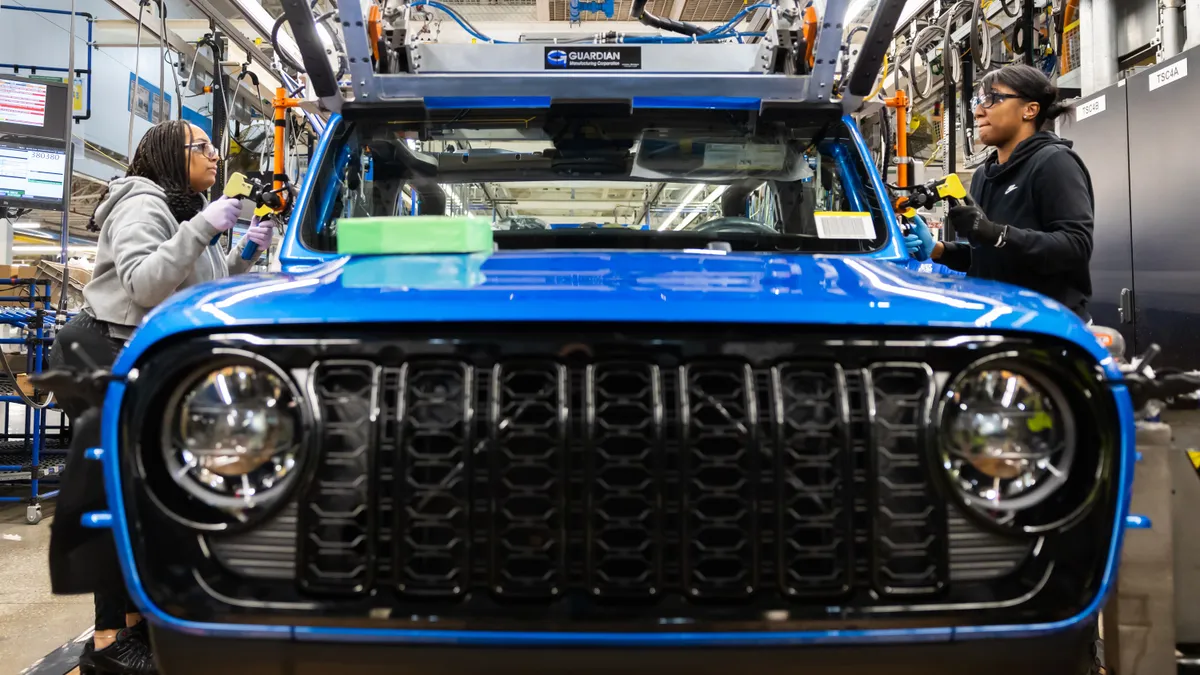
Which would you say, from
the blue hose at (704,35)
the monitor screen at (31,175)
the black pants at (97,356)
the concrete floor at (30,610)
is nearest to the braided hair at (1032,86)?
the blue hose at (704,35)

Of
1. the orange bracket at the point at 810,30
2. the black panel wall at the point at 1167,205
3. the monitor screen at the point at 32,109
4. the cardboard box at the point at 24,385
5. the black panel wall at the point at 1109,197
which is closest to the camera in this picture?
the orange bracket at the point at 810,30

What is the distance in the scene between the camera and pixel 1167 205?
16.5 ft

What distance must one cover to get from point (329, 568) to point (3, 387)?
20.9ft

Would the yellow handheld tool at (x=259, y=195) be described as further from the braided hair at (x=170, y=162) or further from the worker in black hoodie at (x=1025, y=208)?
the worker in black hoodie at (x=1025, y=208)

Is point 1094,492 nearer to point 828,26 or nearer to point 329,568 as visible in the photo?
point 329,568

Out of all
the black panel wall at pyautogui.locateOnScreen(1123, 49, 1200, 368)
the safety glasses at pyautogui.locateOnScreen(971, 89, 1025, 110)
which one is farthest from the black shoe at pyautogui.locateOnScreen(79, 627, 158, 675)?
the black panel wall at pyautogui.locateOnScreen(1123, 49, 1200, 368)

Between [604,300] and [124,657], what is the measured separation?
7.09 ft

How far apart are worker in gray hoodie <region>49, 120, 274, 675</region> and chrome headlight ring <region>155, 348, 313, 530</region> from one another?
140 centimetres

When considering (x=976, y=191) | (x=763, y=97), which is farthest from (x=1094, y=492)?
(x=976, y=191)

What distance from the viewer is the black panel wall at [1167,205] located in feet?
15.6

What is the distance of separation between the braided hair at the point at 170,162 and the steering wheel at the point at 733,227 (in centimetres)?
217

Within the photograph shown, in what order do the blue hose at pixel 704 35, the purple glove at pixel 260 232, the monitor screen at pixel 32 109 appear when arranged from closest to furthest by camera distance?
the purple glove at pixel 260 232 < the blue hose at pixel 704 35 < the monitor screen at pixel 32 109

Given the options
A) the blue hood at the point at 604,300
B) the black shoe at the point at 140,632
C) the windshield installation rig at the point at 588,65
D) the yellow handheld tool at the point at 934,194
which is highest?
the windshield installation rig at the point at 588,65

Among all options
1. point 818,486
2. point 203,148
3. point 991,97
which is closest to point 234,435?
point 818,486
